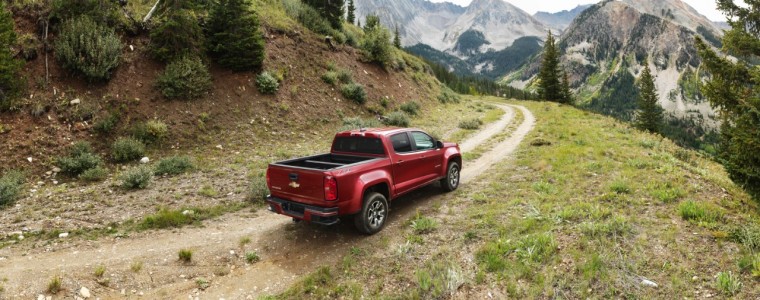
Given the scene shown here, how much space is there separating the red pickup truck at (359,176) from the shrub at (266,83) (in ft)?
35.7

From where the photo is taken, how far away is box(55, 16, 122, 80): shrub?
1328cm

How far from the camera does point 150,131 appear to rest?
43.5 feet

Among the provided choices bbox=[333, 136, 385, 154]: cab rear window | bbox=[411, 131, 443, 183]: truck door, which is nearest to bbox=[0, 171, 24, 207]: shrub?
bbox=[333, 136, 385, 154]: cab rear window

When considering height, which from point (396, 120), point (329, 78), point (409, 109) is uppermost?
point (329, 78)

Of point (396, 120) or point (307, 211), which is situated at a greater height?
point (396, 120)

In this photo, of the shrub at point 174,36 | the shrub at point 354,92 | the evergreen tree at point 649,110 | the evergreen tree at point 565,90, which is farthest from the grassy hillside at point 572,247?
the evergreen tree at point 649,110

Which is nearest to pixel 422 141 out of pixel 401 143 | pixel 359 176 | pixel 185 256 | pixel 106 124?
pixel 401 143

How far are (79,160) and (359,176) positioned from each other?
32.7 ft

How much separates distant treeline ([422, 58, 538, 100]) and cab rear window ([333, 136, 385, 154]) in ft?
335

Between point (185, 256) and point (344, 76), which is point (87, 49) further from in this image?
point (344, 76)

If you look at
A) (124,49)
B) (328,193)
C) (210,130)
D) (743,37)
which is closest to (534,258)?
(328,193)

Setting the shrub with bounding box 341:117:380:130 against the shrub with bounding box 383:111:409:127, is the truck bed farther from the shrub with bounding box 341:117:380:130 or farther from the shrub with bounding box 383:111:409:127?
the shrub with bounding box 383:111:409:127

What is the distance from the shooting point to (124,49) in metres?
15.4

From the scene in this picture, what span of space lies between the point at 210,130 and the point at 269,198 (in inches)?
345
